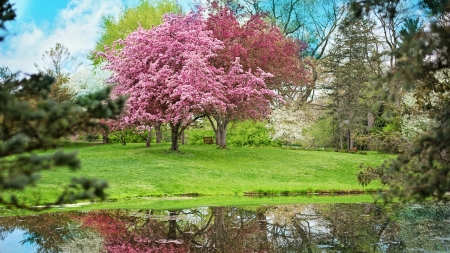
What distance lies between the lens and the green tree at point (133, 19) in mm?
50000

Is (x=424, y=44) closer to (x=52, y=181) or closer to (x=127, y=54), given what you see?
(x=52, y=181)

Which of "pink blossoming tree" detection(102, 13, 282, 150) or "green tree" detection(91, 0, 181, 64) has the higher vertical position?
"green tree" detection(91, 0, 181, 64)

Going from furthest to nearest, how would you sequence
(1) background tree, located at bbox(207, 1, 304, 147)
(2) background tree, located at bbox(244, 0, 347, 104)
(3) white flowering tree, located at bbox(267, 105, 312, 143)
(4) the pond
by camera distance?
(2) background tree, located at bbox(244, 0, 347, 104) < (3) white flowering tree, located at bbox(267, 105, 312, 143) < (1) background tree, located at bbox(207, 1, 304, 147) < (4) the pond

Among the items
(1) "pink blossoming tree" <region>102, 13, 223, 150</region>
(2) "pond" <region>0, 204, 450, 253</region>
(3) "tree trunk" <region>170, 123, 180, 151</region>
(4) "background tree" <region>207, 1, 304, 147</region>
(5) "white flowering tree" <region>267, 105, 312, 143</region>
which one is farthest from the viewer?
(5) "white flowering tree" <region>267, 105, 312, 143</region>

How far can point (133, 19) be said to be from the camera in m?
50.7

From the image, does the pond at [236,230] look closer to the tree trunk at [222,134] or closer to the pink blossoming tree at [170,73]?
the pink blossoming tree at [170,73]

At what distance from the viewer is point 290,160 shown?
28.8 metres

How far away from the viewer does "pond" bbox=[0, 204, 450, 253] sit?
9891 millimetres

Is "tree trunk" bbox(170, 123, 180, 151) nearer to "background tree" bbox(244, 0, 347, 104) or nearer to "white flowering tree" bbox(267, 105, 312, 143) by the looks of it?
"white flowering tree" bbox(267, 105, 312, 143)

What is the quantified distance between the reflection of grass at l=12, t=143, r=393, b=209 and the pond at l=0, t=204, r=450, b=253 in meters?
3.11

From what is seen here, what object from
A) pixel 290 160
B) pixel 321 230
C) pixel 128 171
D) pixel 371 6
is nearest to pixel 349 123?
pixel 290 160

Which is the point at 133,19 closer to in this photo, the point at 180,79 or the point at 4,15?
the point at 180,79

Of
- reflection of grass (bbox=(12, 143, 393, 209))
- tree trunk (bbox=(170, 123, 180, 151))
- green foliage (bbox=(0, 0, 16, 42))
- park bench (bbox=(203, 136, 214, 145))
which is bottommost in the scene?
reflection of grass (bbox=(12, 143, 393, 209))

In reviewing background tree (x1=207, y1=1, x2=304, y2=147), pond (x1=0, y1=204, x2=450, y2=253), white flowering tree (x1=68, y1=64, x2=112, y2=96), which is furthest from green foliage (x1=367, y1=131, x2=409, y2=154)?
white flowering tree (x1=68, y1=64, x2=112, y2=96)
